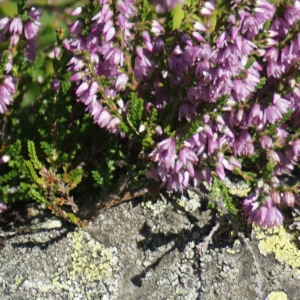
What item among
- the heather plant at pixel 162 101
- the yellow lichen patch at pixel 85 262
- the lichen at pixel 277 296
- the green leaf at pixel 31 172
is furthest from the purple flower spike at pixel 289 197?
the green leaf at pixel 31 172

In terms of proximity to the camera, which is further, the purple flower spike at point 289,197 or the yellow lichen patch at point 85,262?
the yellow lichen patch at point 85,262

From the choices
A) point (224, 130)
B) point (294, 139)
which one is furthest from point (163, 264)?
point (294, 139)

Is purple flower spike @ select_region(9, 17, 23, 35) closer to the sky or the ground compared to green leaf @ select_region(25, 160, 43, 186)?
closer to the sky

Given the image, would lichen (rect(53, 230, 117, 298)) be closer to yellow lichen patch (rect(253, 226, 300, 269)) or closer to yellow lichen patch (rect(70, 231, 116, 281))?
yellow lichen patch (rect(70, 231, 116, 281))

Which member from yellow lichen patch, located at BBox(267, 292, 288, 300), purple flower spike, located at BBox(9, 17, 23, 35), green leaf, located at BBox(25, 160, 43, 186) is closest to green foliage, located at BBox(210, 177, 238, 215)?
yellow lichen patch, located at BBox(267, 292, 288, 300)

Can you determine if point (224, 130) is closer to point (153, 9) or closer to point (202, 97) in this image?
point (202, 97)

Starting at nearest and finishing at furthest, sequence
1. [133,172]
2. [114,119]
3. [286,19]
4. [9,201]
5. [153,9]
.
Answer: [286,19], [114,119], [133,172], [9,201], [153,9]

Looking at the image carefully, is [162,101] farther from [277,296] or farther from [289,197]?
[277,296]

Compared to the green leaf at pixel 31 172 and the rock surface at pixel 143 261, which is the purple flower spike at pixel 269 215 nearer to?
the rock surface at pixel 143 261
